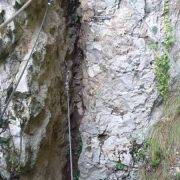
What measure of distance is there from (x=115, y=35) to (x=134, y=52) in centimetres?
31

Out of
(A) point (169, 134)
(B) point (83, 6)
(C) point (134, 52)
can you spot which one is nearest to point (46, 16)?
(B) point (83, 6)

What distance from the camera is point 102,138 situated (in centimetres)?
511

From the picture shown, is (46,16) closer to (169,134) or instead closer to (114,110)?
(114,110)

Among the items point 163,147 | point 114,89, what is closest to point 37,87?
point 114,89

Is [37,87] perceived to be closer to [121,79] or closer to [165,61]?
[121,79]

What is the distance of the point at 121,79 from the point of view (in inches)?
199

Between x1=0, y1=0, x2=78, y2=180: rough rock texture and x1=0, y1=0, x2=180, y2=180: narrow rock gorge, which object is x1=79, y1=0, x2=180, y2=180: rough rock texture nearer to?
x1=0, y1=0, x2=180, y2=180: narrow rock gorge

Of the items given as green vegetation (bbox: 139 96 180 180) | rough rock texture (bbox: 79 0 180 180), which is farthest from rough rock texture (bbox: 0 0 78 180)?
green vegetation (bbox: 139 96 180 180)

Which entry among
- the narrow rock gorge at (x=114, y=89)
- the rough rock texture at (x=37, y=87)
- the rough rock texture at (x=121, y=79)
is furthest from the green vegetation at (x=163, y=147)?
the rough rock texture at (x=37, y=87)

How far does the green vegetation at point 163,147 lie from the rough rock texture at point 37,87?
3.34 feet

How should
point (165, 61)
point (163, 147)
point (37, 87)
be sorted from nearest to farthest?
point (37, 87) → point (163, 147) → point (165, 61)

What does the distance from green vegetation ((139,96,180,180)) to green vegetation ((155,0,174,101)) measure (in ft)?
0.59

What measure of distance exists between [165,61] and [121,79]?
0.57 metres

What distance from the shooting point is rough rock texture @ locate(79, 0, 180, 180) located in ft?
16.4
